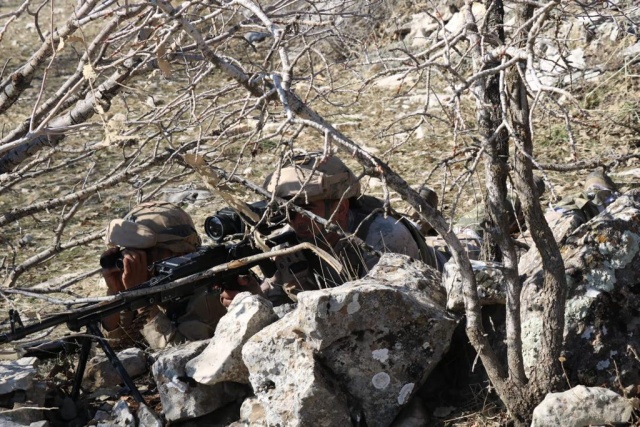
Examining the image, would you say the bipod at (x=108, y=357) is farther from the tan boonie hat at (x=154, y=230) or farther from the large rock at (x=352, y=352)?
the tan boonie hat at (x=154, y=230)

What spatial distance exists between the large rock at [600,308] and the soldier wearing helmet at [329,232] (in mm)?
1166

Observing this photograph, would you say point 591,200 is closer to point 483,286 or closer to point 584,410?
point 483,286

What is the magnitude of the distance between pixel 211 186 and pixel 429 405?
1.26 metres

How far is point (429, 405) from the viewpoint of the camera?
3.83 metres

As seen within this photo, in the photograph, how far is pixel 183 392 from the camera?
12.9 feet

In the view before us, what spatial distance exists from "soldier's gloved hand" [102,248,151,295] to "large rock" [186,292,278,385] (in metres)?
1.04

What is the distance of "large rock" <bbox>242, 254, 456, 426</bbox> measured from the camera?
11.7 ft

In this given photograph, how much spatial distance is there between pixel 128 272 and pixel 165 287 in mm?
731

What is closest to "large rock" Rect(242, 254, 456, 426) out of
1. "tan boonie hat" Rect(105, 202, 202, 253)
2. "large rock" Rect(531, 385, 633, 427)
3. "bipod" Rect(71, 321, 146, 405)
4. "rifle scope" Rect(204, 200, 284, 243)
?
"large rock" Rect(531, 385, 633, 427)

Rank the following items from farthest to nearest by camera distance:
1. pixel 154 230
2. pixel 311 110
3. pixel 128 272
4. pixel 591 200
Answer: pixel 591 200 → pixel 154 230 → pixel 128 272 → pixel 311 110

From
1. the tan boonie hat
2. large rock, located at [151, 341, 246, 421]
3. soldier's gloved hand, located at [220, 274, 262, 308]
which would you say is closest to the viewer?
large rock, located at [151, 341, 246, 421]

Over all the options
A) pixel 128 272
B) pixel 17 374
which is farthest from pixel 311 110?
pixel 128 272

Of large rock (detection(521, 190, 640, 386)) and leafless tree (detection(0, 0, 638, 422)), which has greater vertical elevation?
leafless tree (detection(0, 0, 638, 422))

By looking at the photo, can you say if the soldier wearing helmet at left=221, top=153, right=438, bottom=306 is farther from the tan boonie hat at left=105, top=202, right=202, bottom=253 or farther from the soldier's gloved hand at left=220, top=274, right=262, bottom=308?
the tan boonie hat at left=105, top=202, right=202, bottom=253
